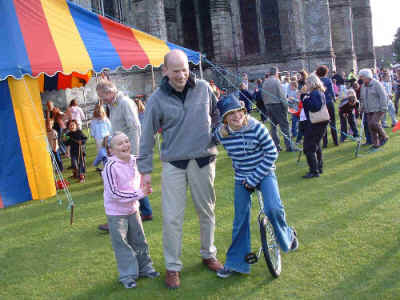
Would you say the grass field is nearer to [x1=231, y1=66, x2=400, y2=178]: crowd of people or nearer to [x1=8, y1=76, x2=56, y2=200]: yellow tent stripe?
[x1=8, y1=76, x2=56, y2=200]: yellow tent stripe

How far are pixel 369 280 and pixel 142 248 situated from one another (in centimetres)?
209

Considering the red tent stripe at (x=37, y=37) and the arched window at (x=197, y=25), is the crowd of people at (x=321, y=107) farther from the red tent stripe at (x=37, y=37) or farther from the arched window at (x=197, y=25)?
the arched window at (x=197, y=25)

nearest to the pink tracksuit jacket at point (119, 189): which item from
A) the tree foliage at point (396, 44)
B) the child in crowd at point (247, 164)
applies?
the child in crowd at point (247, 164)

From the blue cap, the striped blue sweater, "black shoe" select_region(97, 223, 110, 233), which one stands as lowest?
"black shoe" select_region(97, 223, 110, 233)

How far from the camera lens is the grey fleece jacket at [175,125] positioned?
3689 mm

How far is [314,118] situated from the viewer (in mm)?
7008

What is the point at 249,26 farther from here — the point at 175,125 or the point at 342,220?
the point at 175,125

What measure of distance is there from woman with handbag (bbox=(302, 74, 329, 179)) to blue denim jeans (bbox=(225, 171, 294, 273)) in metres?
3.43

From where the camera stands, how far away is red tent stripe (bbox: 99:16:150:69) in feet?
26.3

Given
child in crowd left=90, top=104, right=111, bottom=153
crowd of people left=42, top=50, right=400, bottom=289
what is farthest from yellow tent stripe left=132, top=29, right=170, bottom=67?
crowd of people left=42, top=50, right=400, bottom=289

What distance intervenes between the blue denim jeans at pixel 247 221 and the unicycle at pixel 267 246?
0.10 m

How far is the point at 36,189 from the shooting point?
745 cm

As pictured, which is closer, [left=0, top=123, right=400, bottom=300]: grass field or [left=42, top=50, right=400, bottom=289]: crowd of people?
[left=42, top=50, right=400, bottom=289]: crowd of people

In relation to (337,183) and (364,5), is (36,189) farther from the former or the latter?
(364,5)
